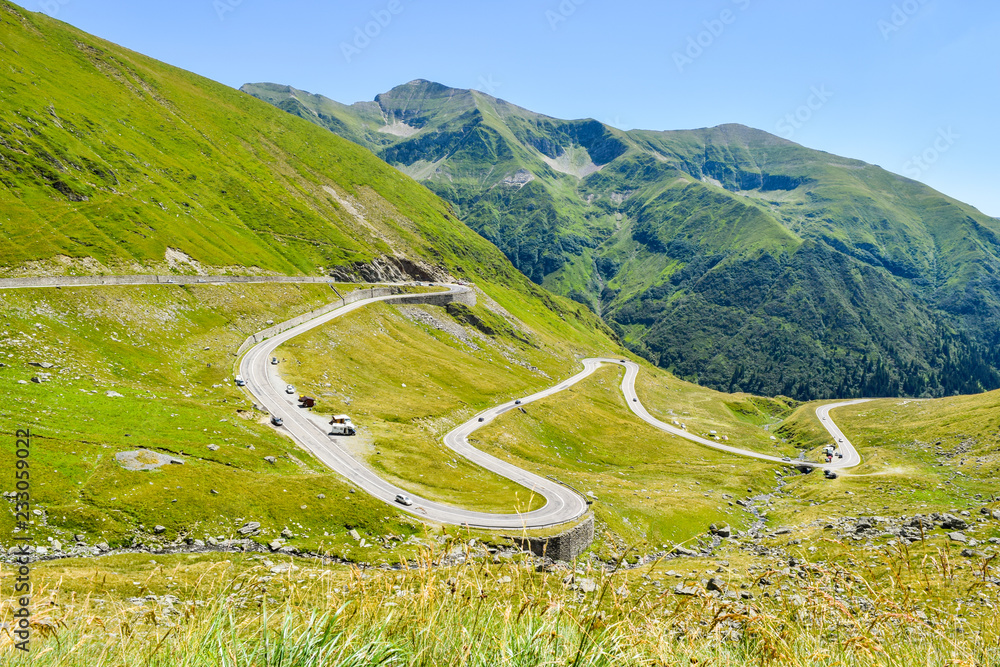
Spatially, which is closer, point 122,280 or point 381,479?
point 381,479

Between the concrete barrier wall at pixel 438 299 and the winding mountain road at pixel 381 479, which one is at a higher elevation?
the concrete barrier wall at pixel 438 299

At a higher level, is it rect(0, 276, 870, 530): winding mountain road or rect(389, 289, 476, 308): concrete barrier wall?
rect(389, 289, 476, 308): concrete barrier wall

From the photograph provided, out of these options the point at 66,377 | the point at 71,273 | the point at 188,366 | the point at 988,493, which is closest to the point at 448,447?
the point at 188,366

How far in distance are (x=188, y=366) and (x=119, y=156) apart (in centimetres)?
10922

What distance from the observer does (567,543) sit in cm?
4834

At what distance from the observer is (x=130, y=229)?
98.5m

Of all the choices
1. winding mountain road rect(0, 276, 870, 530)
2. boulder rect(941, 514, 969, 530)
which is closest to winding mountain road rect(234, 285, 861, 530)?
winding mountain road rect(0, 276, 870, 530)

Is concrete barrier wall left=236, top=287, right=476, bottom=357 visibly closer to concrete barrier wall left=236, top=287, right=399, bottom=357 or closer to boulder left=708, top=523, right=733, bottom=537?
concrete barrier wall left=236, top=287, right=399, bottom=357

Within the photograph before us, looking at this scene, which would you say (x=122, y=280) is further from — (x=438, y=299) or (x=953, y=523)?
(x=953, y=523)

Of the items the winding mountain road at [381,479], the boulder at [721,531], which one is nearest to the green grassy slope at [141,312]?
the winding mountain road at [381,479]

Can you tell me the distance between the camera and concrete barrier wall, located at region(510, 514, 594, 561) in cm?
4703

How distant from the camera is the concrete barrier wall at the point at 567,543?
47031 mm

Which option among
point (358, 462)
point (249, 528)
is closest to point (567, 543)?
point (358, 462)

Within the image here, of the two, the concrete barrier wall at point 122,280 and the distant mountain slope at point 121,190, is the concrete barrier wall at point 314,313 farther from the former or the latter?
the distant mountain slope at point 121,190
